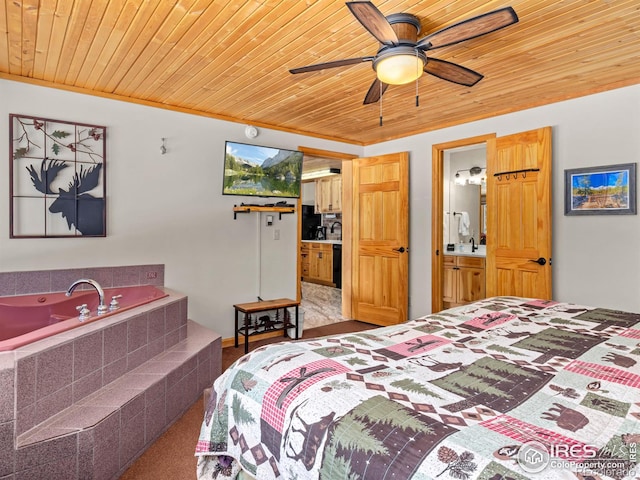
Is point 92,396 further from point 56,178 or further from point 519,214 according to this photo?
point 519,214

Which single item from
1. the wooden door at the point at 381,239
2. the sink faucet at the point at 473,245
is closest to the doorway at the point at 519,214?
the wooden door at the point at 381,239

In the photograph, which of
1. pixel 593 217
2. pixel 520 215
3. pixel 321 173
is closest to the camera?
pixel 593 217

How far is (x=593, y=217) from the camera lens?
10.2ft

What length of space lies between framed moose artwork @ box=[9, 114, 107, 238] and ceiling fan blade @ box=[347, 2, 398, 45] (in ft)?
8.48

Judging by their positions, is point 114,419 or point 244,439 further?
point 114,419

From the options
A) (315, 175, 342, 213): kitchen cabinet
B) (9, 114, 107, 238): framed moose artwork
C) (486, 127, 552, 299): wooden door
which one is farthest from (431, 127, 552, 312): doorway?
(315, 175, 342, 213): kitchen cabinet

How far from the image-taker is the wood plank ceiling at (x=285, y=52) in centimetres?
197

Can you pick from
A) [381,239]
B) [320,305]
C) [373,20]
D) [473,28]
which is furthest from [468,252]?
[373,20]

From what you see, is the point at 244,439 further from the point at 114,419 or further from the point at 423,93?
the point at 423,93

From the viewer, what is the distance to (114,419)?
5.98 feet

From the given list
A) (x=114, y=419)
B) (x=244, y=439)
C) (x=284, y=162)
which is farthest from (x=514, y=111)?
(x=114, y=419)

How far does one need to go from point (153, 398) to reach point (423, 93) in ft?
10.1

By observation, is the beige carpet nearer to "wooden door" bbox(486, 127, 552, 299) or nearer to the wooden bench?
the wooden bench

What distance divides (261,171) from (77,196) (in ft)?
5.78
